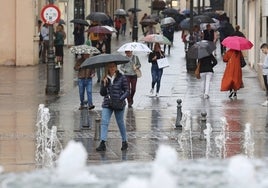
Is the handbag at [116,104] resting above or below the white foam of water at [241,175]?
below

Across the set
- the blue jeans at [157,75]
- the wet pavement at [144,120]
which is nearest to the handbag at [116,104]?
the wet pavement at [144,120]

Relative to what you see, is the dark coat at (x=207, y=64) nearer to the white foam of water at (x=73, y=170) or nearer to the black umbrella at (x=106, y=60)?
the black umbrella at (x=106, y=60)

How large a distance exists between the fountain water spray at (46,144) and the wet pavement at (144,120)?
13cm

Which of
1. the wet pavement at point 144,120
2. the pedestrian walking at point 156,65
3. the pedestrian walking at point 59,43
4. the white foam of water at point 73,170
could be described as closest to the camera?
the white foam of water at point 73,170

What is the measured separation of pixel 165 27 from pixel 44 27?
1442cm

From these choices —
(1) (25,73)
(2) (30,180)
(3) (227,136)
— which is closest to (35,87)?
(1) (25,73)

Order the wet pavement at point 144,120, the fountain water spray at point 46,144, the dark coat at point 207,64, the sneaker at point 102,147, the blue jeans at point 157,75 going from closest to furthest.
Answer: the fountain water spray at point 46,144 < the wet pavement at point 144,120 < the sneaker at point 102,147 < the blue jeans at point 157,75 < the dark coat at point 207,64

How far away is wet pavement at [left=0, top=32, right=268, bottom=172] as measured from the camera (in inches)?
595

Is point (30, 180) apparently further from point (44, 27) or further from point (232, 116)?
point (44, 27)

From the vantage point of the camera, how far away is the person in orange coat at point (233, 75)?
2469 centimetres

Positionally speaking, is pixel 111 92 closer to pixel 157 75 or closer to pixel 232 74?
→ pixel 157 75

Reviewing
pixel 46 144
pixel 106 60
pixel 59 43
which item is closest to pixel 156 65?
pixel 106 60

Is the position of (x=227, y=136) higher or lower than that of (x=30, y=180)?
lower

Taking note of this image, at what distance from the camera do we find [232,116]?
20312mm
